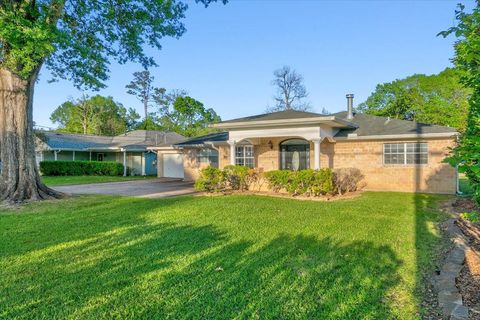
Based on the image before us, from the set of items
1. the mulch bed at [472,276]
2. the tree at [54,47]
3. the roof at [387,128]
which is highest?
the tree at [54,47]

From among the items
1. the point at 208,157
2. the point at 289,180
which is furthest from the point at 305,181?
the point at 208,157

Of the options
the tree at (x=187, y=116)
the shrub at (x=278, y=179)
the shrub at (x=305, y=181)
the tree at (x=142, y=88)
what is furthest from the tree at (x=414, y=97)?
the tree at (x=142, y=88)

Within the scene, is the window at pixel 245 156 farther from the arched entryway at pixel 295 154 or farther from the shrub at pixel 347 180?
the shrub at pixel 347 180

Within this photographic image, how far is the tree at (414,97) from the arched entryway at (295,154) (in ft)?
68.5

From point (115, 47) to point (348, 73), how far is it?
17.9 m

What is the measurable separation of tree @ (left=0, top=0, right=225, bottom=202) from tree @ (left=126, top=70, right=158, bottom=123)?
40.4 meters

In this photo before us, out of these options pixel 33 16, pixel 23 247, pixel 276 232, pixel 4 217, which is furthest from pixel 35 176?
pixel 276 232

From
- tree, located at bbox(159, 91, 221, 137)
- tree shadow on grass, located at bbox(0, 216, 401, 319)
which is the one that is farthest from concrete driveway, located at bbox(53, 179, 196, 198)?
tree, located at bbox(159, 91, 221, 137)

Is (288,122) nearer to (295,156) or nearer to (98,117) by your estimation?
(295,156)

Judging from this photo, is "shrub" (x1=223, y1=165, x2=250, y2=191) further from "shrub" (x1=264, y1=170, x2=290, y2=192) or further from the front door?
the front door

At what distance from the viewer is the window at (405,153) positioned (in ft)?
43.2

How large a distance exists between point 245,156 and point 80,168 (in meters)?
15.6

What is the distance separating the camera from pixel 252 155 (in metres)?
16.8

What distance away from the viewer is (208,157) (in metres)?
19.7
